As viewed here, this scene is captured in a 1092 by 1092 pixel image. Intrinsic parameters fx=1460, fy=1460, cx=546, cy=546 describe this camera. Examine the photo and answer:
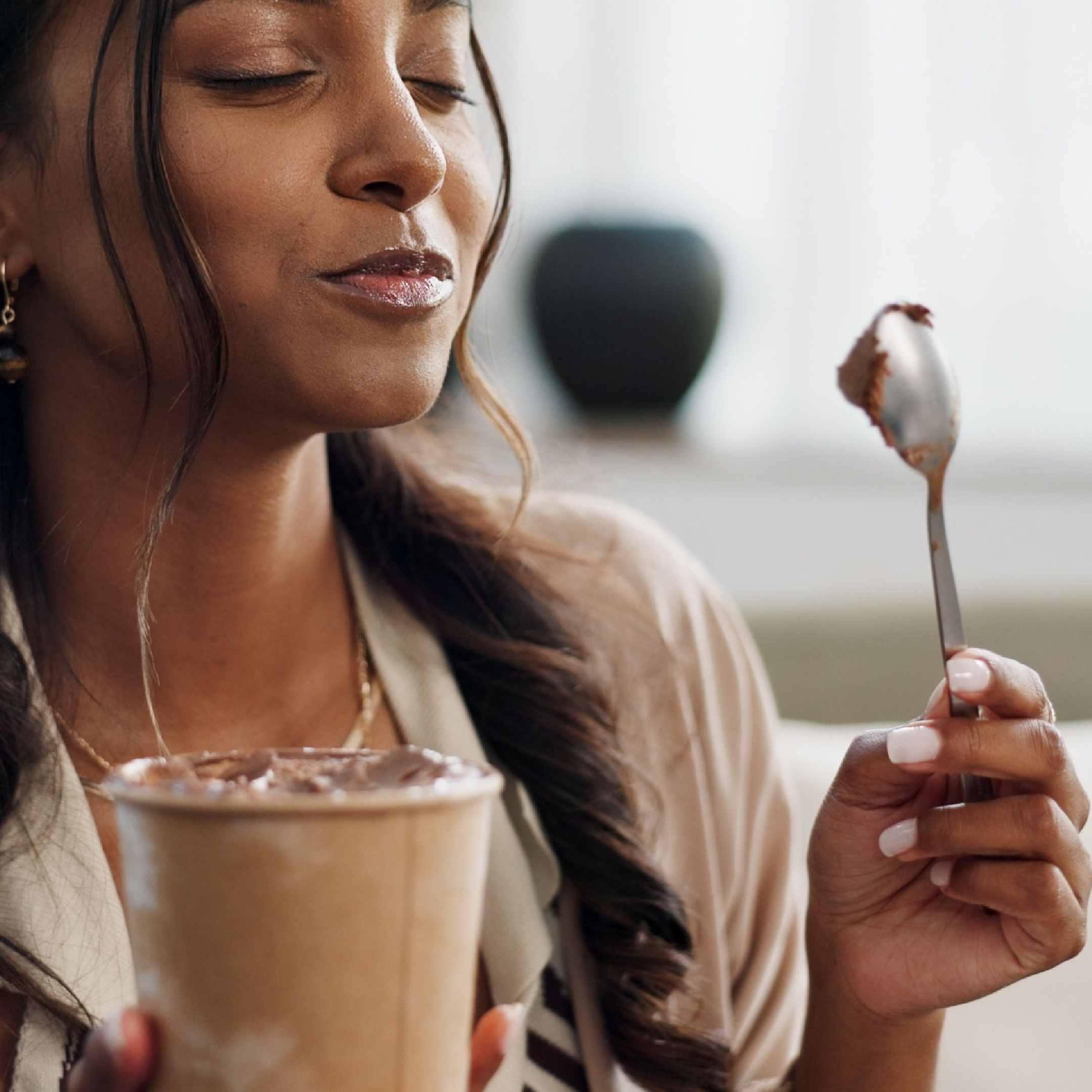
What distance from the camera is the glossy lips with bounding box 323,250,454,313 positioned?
0.91 m

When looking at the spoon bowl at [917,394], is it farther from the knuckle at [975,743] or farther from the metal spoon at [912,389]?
the knuckle at [975,743]

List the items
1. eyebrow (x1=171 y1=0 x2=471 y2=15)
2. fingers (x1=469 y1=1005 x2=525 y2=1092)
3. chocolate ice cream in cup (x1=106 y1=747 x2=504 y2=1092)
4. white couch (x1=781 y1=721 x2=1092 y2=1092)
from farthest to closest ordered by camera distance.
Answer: white couch (x1=781 y1=721 x2=1092 y2=1092) < eyebrow (x1=171 y1=0 x2=471 y2=15) < fingers (x1=469 y1=1005 x2=525 y2=1092) < chocolate ice cream in cup (x1=106 y1=747 x2=504 y2=1092)

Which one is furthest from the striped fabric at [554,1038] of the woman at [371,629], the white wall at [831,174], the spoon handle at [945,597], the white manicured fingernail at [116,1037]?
the white wall at [831,174]

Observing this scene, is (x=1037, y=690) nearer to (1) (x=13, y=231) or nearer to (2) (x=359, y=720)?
(2) (x=359, y=720)

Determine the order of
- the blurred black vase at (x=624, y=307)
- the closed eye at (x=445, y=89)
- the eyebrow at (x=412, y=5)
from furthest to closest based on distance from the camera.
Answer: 1. the blurred black vase at (x=624, y=307)
2. the closed eye at (x=445, y=89)
3. the eyebrow at (x=412, y=5)

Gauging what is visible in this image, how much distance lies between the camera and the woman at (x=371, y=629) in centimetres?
90

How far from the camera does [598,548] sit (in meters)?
1.39

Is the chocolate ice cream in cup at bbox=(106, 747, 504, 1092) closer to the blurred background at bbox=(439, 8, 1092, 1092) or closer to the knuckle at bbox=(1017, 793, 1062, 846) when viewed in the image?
the knuckle at bbox=(1017, 793, 1062, 846)

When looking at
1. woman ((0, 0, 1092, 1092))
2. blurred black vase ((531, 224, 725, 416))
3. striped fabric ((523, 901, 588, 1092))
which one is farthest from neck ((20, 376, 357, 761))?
blurred black vase ((531, 224, 725, 416))

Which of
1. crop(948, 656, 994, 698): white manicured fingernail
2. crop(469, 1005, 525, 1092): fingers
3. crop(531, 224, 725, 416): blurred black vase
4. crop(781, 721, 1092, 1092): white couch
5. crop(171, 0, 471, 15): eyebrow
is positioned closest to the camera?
crop(469, 1005, 525, 1092): fingers

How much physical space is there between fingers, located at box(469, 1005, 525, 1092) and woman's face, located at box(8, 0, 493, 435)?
1.35ft

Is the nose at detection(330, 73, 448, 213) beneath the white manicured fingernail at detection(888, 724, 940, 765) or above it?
above

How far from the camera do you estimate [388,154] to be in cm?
90

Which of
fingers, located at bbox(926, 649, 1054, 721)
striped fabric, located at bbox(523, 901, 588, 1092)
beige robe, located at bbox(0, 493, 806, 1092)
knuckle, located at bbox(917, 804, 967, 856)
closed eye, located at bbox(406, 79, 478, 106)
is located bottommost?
striped fabric, located at bbox(523, 901, 588, 1092)
